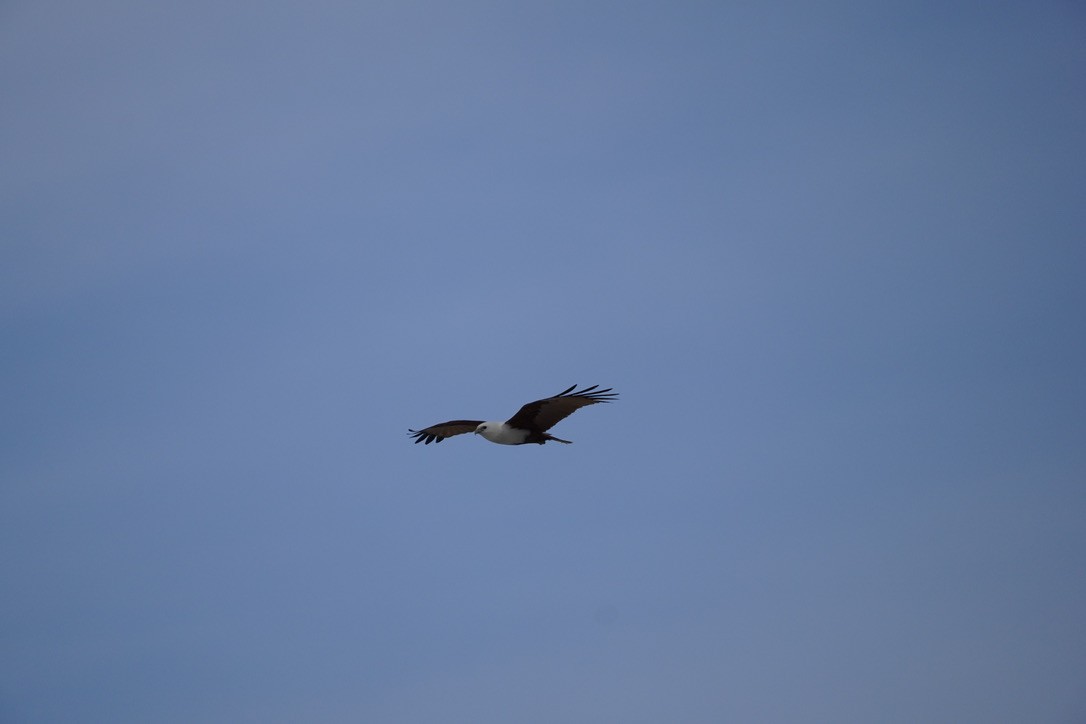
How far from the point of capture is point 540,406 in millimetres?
26828

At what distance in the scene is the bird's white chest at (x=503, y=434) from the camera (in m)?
27.6

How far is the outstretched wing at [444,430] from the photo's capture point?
2939 cm

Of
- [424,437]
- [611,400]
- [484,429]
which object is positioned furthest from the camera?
[424,437]

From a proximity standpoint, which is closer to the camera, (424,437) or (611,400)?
(611,400)

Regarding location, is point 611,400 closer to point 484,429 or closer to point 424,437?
point 484,429

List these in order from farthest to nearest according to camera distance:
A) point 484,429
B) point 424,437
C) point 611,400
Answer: point 424,437 → point 484,429 → point 611,400

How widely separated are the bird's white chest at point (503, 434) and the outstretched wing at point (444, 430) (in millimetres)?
960

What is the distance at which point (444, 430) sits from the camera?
98.1ft

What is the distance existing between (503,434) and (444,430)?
8.85 feet

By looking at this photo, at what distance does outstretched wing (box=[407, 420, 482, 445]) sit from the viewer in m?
29.4

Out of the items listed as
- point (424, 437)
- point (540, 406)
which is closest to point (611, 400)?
point (540, 406)

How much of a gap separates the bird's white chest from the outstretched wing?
0.96 meters

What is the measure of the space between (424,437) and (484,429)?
277 centimetres

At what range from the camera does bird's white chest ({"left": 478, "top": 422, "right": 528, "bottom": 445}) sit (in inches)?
1085
